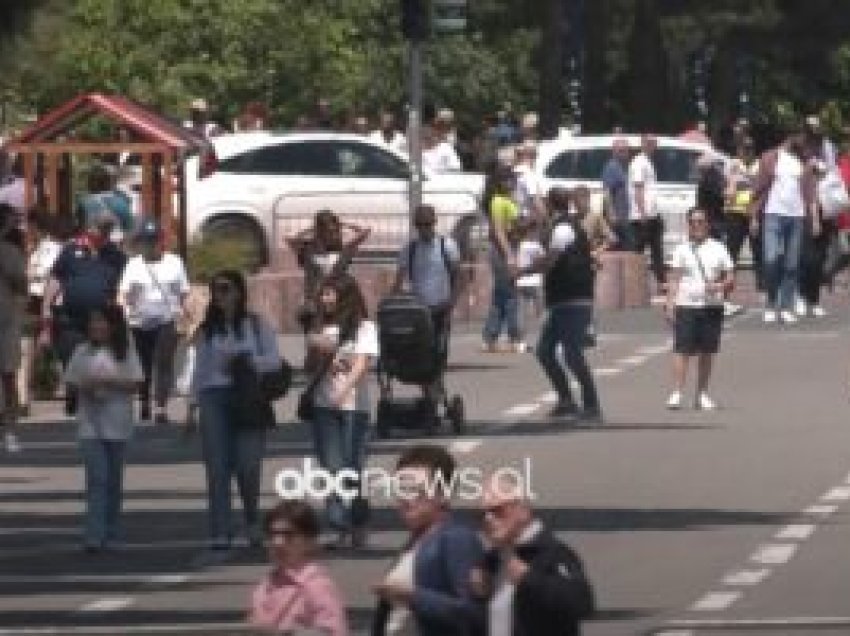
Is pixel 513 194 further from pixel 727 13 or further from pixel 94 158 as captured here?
pixel 727 13

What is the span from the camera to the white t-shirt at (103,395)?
79.5 ft

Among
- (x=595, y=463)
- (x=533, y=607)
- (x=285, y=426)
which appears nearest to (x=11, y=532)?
(x=595, y=463)

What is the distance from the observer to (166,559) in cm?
2336

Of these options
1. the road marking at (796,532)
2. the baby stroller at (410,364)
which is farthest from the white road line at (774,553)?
the baby stroller at (410,364)

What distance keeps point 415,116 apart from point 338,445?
13635 millimetres

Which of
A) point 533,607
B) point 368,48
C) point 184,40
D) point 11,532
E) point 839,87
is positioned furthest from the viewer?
point 839,87

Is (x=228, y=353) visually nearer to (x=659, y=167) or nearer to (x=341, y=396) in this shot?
(x=341, y=396)

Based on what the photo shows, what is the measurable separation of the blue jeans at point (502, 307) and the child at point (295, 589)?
78.5ft

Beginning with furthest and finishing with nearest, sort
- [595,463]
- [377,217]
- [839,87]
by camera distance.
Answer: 1. [839,87]
2. [377,217]
3. [595,463]

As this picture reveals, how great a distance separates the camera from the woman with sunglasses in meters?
23.5

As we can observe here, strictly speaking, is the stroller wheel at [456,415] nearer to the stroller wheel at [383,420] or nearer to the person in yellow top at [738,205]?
the stroller wheel at [383,420]

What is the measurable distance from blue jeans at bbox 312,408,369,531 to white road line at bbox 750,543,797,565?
7.24 ft

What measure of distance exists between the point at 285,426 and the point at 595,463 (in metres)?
Answer: 4.32

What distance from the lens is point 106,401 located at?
79.9ft
